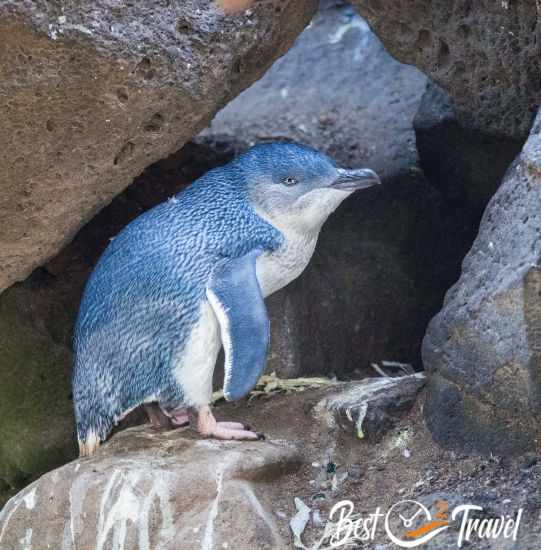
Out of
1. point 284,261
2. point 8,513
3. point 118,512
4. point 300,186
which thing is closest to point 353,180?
point 300,186

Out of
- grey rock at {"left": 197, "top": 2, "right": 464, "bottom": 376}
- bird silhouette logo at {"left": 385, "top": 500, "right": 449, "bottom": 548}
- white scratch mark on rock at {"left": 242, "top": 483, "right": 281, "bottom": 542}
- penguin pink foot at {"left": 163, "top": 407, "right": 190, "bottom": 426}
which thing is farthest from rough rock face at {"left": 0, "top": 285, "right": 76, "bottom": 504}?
bird silhouette logo at {"left": 385, "top": 500, "right": 449, "bottom": 548}

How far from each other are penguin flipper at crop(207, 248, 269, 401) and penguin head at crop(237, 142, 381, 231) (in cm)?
21

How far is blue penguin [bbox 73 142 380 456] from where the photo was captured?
2.12m

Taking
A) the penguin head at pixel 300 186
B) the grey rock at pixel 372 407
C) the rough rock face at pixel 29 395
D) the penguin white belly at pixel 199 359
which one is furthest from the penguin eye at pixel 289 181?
the rough rock face at pixel 29 395

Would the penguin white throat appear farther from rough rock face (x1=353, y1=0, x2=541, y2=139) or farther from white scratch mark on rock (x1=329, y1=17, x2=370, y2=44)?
white scratch mark on rock (x1=329, y1=17, x2=370, y2=44)

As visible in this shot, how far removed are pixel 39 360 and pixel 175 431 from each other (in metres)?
0.53

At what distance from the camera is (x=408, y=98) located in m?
3.28

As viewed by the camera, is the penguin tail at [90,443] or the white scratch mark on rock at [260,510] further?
the penguin tail at [90,443]

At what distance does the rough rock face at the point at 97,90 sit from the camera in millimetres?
1992

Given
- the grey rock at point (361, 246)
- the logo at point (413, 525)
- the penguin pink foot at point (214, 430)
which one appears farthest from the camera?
the grey rock at point (361, 246)

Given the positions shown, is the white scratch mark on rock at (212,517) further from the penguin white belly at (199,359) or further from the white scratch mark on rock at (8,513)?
the white scratch mark on rock at (8,513)

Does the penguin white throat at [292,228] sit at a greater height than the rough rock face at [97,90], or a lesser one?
Result: lesser

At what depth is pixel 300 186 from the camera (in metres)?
2.26

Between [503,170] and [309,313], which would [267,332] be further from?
[503,170]
